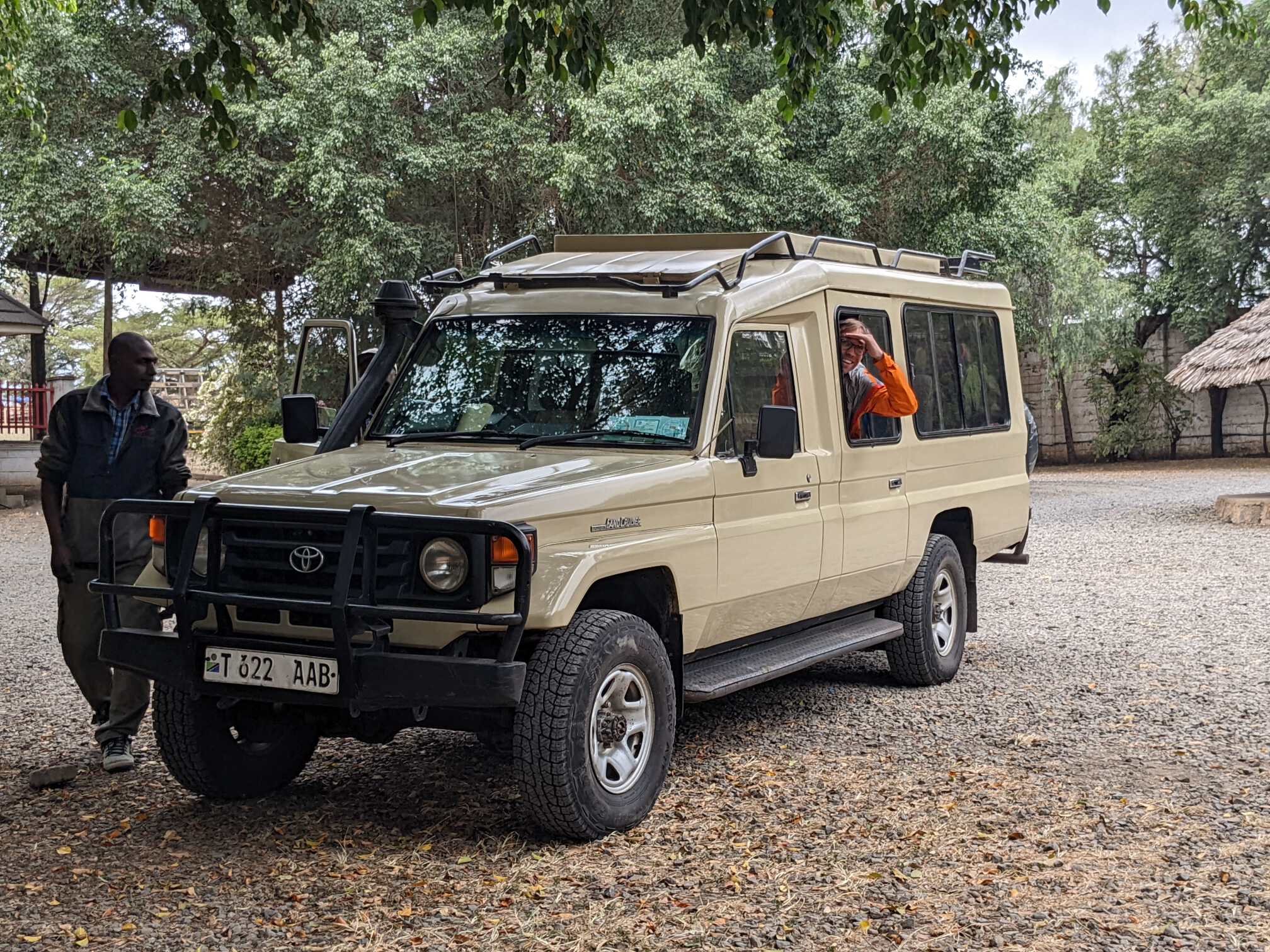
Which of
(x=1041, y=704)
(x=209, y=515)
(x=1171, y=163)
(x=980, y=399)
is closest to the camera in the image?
(x=209, y=515)

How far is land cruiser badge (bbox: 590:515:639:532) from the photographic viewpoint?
5375 mm

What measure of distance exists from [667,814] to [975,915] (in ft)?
5.02

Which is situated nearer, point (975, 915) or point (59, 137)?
point (975, 915)

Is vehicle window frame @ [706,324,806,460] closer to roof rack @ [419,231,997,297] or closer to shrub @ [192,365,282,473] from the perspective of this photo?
roof rack @ [419,231,997,297]

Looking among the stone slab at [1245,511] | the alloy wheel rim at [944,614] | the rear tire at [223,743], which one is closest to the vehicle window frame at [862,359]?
the alloy wheel rim at [944,614]

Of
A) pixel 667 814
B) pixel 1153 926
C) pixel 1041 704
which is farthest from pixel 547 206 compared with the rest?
pixel 1153 926

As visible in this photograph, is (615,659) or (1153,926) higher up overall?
(615,659)

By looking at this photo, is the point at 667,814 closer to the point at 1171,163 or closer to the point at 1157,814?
the point at 1157,814

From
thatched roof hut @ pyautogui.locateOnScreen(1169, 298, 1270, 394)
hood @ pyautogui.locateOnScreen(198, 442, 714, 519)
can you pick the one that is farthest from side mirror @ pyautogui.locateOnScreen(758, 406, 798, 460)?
thatched roof hut @ pyautogui.locateOnScreen(1169, 298, 1270, 394)

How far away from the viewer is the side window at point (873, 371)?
7324 millimetres

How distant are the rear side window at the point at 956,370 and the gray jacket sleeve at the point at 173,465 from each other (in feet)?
13.0

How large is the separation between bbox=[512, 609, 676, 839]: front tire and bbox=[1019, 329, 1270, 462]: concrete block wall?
27599 millimetres

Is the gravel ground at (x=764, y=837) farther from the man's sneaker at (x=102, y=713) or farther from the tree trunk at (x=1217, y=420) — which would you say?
the tree trunk at (x=1217, y=420)

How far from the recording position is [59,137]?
21.1 meters
